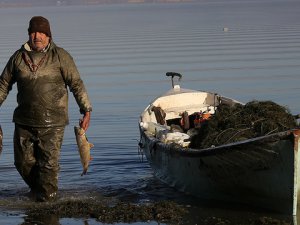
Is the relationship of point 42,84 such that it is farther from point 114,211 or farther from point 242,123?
point 242,123

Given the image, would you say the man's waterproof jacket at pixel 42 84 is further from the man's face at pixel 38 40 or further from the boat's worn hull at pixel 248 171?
the boat's worn hull at pixel 248 171

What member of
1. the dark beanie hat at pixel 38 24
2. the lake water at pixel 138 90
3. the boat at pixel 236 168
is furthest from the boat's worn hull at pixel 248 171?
the dark beanie hat at pixel 38 24

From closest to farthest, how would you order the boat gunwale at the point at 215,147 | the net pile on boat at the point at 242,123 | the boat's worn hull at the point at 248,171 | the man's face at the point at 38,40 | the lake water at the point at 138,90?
the boat gunwale at the point at 215,147 → the boat's worn hull at the point at 248,171 → the man's face at the point at 38,40 → the net pile on boat at the point at 242,123 → the lake water at the point at 138,90

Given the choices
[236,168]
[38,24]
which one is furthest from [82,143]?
[236,168]

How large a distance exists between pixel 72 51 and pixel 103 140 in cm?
2333

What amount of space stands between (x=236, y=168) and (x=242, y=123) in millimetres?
1308

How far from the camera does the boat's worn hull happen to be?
10836 millimetres

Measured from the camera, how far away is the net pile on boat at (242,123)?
40.4 feet

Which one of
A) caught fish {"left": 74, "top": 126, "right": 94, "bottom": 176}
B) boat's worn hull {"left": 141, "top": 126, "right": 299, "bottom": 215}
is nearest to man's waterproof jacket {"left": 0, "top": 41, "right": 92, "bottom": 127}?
caught fish {"left": 74, "top": 126, "right": 94, "bottom": 176}

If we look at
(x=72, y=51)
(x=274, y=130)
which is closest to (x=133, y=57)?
(x=72, y=51)

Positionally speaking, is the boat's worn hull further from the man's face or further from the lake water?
the man's face

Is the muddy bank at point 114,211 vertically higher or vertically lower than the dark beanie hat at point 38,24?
lower

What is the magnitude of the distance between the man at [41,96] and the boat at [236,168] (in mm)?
1619

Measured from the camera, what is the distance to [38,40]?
1155cm
